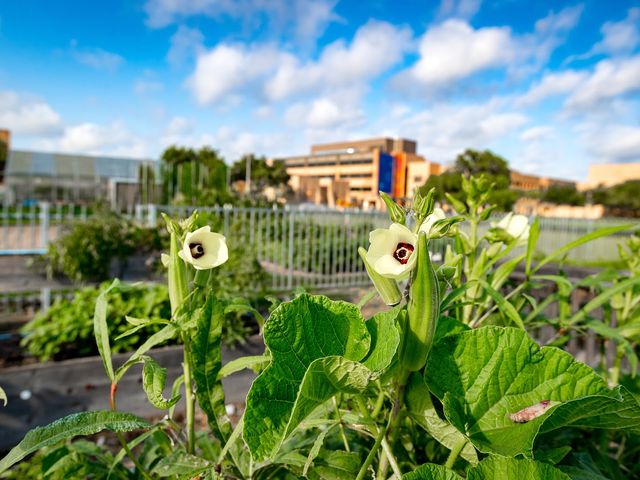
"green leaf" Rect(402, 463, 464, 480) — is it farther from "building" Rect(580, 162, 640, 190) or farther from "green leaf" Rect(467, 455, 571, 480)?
"building" Rect(580, 162, 640, 190)

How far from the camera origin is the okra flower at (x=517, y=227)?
0.86 metres

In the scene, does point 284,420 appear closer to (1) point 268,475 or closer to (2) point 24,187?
(1) point 268,475

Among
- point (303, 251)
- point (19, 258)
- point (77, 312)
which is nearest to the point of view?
point (77, 312)

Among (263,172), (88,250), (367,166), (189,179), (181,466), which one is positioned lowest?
(88,250)

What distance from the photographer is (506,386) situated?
0.43 metres

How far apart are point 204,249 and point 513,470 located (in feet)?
1.48

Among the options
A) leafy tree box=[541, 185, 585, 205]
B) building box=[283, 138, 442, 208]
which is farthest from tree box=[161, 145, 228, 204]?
leafy tree box=[541, 185, 585, 205]

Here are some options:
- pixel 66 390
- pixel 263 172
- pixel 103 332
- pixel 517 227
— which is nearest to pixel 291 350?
pixel 103 332

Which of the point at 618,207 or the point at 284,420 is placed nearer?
the point at 284,420

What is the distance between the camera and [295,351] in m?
0.40

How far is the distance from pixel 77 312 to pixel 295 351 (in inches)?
128

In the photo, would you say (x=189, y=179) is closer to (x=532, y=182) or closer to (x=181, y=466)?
(x=181, y=466)

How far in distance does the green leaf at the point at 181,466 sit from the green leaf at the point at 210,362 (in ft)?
0.15

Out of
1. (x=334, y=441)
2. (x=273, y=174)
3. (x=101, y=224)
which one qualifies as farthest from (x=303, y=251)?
(x=273, y=174)
